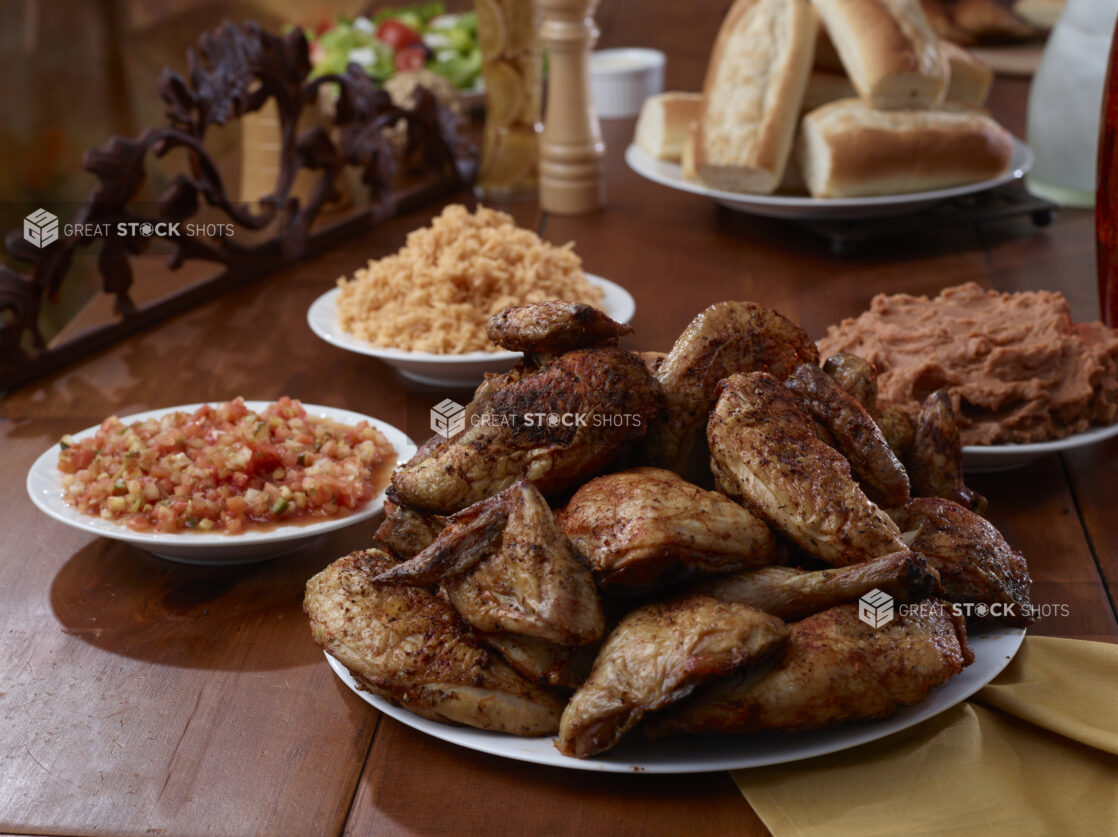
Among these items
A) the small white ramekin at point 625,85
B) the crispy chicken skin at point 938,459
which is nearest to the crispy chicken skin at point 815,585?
the crispy chicken skin at point 938,459

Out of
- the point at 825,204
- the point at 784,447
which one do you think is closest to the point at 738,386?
the point at 784,447

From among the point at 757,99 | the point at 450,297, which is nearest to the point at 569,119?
the point at 757,99

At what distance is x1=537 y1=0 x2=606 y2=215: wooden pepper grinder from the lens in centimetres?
266

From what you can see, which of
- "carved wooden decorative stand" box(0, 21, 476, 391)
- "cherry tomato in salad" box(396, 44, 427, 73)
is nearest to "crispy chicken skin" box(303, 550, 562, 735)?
"carved wooden decorative stand" box(0, 21, 476, 391)

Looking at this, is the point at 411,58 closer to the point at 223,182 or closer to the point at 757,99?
the point at 223,182

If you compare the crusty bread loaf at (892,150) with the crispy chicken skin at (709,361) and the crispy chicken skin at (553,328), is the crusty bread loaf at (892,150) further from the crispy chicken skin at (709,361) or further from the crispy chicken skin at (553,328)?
the crispy chicken skin at (553,328)

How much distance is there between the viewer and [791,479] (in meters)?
1.10

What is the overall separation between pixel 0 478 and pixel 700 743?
123cm

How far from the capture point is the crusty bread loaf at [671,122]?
285cm

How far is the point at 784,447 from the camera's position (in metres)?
1.13

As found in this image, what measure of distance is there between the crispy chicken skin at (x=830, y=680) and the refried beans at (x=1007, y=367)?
0.59 metres

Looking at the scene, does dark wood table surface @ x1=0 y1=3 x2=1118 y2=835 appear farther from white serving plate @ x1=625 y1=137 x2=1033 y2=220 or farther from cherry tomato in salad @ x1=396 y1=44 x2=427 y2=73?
cherry tomato in salad @ x1=396 y1=44 x2=427 y2=73

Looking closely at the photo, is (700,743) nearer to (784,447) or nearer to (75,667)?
(784,447)

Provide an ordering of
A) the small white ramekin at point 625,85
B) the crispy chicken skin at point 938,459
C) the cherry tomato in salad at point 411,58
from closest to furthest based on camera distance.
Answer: the crispy chicken skin at point 938,459, the small white ramekin at point 625,85, the cherry tomato in salad at point 411,58
